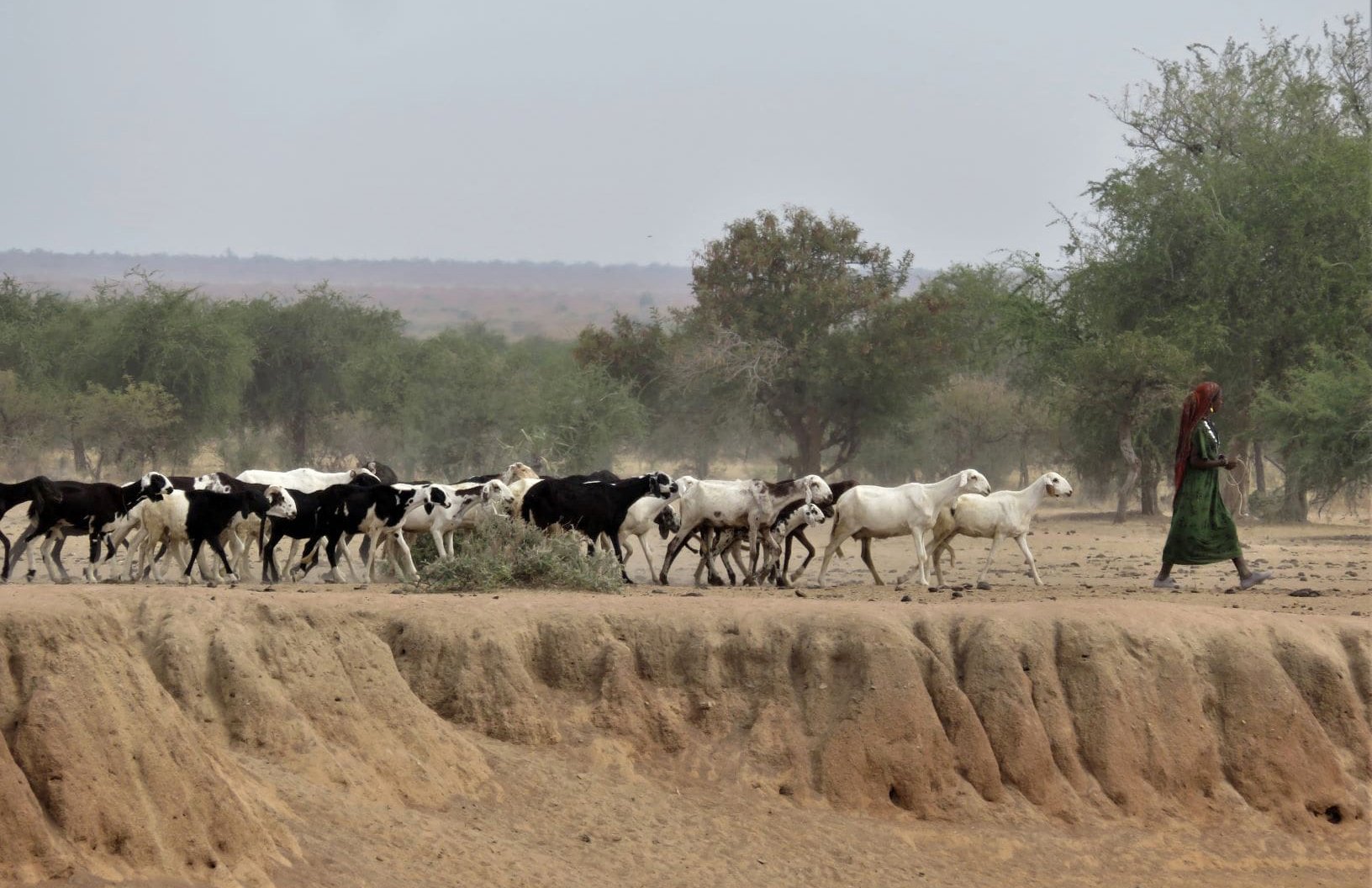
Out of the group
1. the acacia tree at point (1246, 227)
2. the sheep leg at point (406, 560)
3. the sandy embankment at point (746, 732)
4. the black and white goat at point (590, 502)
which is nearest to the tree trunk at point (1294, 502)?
the acacia tree at point (1246, 227)

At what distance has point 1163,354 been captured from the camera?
89.2 feet

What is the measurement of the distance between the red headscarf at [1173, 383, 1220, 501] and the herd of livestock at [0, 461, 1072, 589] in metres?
1.70

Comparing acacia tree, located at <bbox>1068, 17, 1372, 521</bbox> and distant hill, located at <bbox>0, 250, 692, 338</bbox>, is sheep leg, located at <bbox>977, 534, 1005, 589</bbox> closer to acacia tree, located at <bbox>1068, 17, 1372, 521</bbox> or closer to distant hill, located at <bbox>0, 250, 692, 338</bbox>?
acacia tree, located at <bbox>1068, 17, 1372, 521</bbox>

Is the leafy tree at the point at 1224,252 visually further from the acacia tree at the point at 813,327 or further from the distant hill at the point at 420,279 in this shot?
the distant hill at the point at 420,279

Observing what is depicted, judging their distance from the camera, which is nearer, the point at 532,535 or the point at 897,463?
the point at 532,535

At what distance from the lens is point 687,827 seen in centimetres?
1010

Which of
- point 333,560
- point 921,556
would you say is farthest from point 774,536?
point 333,560

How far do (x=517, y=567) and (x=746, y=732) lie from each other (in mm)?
3489

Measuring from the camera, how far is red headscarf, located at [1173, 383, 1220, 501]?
47.9 ft

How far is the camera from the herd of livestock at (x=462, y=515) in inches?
604

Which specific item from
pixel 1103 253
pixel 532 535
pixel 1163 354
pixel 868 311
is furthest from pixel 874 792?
pixel 868 311

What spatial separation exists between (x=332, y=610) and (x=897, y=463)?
31.6 m

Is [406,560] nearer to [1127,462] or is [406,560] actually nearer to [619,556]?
[619,556]

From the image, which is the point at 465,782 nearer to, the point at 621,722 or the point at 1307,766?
the point at 621,722
